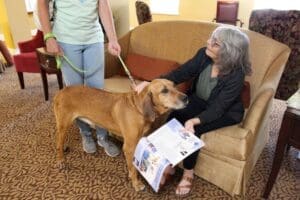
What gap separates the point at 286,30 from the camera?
2.44m

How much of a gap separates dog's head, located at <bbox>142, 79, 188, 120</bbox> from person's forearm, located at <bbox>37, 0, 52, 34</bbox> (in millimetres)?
749

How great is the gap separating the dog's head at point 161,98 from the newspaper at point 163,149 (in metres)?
0.13

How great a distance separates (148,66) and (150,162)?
1142 millimetres

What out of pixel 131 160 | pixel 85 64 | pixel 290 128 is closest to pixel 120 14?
pixel 85 64

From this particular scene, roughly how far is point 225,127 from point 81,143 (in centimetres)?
127

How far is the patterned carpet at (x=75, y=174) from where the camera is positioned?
184 cm

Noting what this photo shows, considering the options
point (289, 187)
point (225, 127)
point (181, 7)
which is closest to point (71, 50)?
point (225, 127)

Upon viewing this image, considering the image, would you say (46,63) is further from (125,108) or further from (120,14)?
(125,108)

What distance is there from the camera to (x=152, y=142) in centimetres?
164

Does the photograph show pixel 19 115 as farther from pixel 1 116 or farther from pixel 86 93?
pixel 86 93

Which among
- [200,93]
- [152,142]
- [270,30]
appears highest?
[270,30]

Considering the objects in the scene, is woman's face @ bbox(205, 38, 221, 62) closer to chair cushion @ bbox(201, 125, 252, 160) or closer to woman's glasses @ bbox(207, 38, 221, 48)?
woman's glasses @ bbox(207, 38, 221, 48)

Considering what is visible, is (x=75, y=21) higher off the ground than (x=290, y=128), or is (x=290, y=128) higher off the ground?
(x=75, y=21)

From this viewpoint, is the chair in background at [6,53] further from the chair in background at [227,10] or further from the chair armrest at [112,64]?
the chair in background at [227,10]
